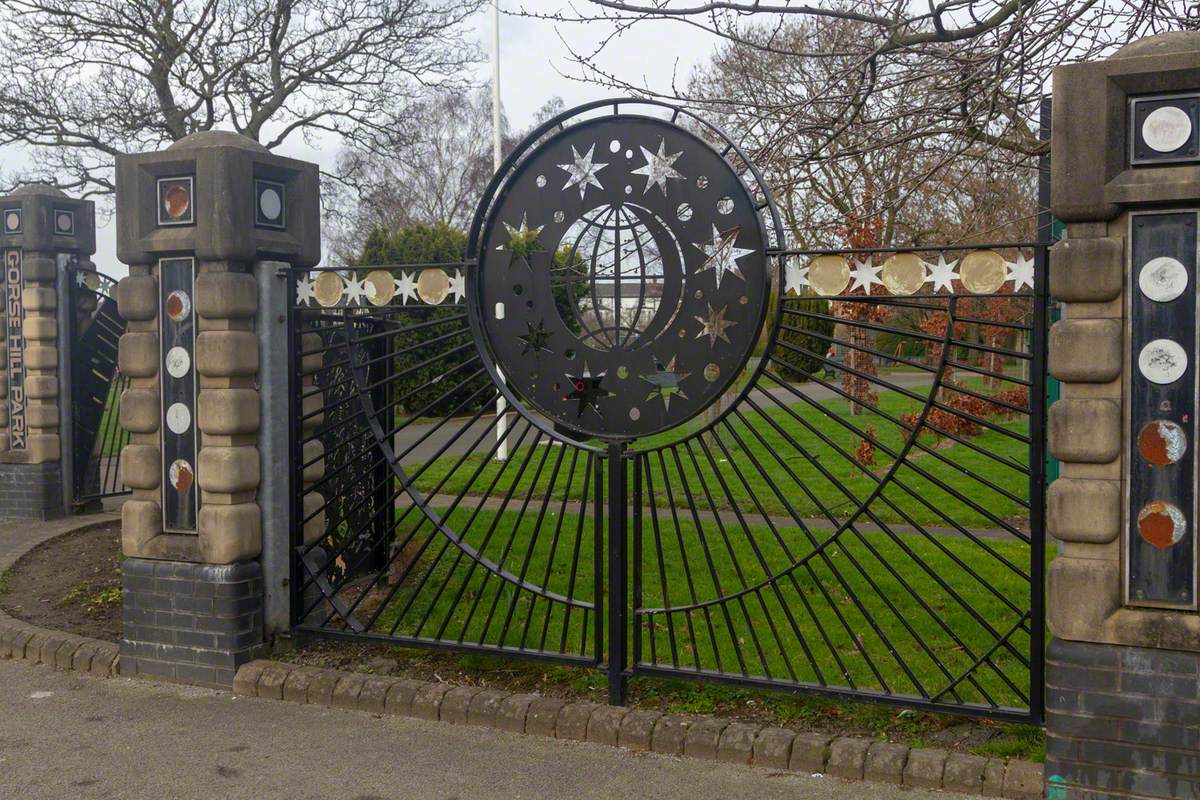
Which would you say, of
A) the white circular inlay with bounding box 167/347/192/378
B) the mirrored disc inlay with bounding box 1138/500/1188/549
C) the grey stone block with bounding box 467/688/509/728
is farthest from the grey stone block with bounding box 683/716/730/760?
the white circular inlay with bounding box 167/347/192/378

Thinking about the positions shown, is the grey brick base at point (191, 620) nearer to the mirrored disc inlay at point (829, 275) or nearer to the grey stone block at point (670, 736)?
the grey stone block at point (670, 736)

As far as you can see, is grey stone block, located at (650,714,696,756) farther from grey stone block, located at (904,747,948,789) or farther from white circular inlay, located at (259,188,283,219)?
white circular inlay, located at (259,188,283,219)

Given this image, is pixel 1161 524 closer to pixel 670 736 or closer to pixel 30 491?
pixel 670 736

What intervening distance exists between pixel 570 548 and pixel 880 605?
2.68 meters

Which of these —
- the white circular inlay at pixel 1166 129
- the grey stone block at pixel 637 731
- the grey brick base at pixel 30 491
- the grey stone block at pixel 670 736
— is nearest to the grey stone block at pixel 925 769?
the grey stone block at pixel 670 736

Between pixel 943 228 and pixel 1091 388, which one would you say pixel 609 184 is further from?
pixel 943 228

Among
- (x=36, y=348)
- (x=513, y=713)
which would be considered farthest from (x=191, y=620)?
(x=36, y=348)

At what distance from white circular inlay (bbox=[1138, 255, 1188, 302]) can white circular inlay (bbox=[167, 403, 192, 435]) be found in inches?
176

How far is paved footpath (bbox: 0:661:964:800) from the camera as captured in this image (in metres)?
4.40

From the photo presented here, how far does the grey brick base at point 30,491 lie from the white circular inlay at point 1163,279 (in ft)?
31.9

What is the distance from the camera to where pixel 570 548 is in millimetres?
8633

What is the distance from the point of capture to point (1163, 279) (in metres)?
3.92

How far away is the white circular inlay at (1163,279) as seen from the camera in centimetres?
390

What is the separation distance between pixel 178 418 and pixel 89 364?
5783 millimetres
